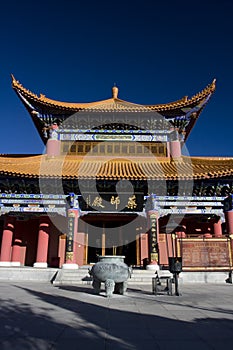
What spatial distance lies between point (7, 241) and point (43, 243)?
166cm

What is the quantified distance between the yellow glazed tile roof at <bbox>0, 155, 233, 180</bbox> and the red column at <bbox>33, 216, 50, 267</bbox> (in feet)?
8.15

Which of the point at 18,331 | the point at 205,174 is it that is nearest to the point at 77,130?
the point at 205,174

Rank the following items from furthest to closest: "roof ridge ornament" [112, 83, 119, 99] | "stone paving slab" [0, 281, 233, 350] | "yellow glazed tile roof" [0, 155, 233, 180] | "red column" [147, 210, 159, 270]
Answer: "roof ridge ornament" [112, 83, 119, 99], "yellow glazed tile roof" [0, 155, 233, 180], "red column" [147, 210, 159, 270], "stone paving slab" [0, 281, 233, 350]

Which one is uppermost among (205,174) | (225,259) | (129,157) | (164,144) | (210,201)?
(164,144)

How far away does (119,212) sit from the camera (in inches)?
468

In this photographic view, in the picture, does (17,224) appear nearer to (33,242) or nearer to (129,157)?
(33,242)

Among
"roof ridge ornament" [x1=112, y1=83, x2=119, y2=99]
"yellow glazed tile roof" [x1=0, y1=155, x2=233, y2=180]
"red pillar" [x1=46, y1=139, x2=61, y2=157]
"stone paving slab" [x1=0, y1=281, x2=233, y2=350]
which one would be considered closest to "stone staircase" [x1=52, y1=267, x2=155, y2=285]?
"yellow glazed tile roof" [x1=0, y1=155, x2=233, y2=180]

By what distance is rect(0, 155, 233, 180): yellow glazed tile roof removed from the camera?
11.0 metres

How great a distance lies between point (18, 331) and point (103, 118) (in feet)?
45.0

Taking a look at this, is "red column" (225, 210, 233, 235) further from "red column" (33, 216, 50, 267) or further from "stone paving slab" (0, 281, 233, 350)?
"red column" (33, 216, 50, 267)

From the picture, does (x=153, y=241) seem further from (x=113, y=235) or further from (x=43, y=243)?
(x=43, y=243)

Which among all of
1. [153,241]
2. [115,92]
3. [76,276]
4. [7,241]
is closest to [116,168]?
[153,241]

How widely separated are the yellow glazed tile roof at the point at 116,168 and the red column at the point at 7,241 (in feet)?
8.41

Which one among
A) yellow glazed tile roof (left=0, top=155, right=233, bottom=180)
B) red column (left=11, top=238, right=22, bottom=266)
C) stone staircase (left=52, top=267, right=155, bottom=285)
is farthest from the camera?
red column (left=11, top=238, right=22, bottom=266)
